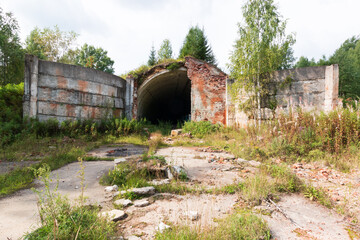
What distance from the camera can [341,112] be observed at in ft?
17.6

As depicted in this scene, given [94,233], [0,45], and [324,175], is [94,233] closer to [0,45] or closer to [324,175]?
[324,175]

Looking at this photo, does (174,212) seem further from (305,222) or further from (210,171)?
(210,171)

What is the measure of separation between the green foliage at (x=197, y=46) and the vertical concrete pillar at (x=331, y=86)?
32.6 ft

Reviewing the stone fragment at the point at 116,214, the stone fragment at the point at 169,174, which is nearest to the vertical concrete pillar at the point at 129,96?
the stone fragment at the point at 169,174

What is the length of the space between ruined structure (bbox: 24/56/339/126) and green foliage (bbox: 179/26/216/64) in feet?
14.2

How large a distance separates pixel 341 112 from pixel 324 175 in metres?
2.40

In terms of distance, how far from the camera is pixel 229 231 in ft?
6.42

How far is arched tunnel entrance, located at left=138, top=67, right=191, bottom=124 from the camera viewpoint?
1185 cm

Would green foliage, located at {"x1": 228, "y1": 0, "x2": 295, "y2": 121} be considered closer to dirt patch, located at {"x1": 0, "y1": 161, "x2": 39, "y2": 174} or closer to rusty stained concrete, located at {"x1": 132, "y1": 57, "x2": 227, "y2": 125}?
rusty stained concrete, located at {"x1": 132, "y1": 57, "x2": 227, "y2": 125}

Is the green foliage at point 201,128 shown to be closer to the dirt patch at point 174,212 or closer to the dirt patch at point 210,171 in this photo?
the dirt patch at point 210,171

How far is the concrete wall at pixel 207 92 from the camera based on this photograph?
10516mm

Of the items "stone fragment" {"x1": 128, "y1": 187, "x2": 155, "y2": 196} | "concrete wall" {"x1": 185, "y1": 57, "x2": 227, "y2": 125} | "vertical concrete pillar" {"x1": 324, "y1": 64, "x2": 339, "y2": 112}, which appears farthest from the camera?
"concrete wall" {"x1": 185, "y1": 57, "x2": 227, "y2": 125}

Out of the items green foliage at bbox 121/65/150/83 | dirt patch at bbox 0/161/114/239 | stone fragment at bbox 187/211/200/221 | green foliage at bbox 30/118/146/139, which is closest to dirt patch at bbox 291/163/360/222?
stone fragment at bbox 187/211/200/221

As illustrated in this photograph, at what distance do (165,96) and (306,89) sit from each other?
36.9 feet
